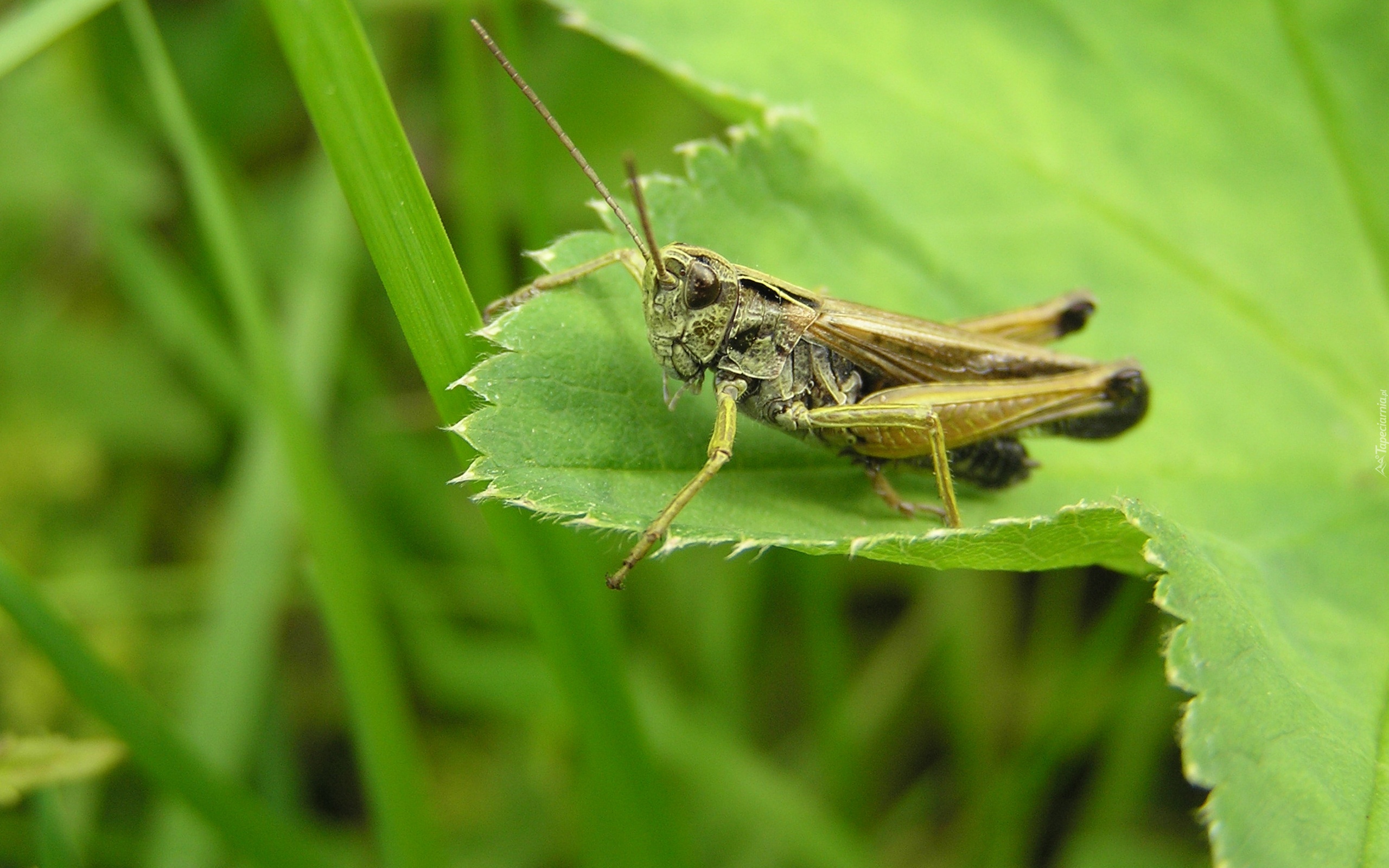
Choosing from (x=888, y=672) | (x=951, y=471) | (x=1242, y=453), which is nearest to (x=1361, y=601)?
(x=1242, y=453)

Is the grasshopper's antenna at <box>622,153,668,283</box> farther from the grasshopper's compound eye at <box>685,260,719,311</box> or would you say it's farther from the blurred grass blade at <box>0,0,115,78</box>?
the blurred grass blade at <box>0,0,115,78</box>

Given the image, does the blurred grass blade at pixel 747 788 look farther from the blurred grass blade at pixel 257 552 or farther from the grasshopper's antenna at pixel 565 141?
the grasshopper's antenna at pixel 565 141

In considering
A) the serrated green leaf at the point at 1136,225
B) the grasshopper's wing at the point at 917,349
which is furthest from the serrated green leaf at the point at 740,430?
the grasshopper's wing at the point at 917,349

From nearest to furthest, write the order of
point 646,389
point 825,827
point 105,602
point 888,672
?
point 646,389 → point 825,827 → point 105,602 → point 888,672

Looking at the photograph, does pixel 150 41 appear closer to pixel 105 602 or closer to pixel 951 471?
pixel 105 602

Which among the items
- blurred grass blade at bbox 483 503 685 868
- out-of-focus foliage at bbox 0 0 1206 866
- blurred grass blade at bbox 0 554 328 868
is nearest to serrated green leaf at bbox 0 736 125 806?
blurred grass blade at bbox 0 554 328 868

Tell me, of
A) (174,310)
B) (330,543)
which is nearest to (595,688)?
(330,543)
